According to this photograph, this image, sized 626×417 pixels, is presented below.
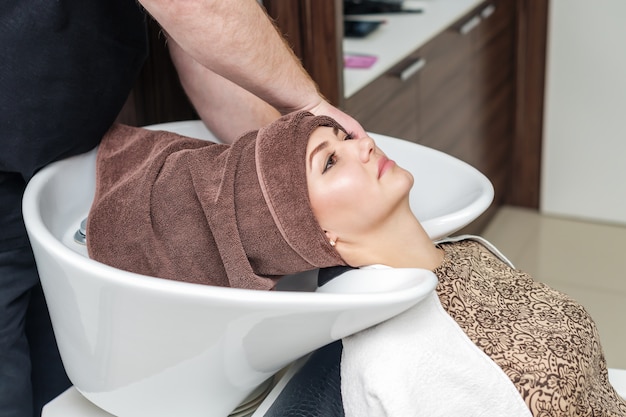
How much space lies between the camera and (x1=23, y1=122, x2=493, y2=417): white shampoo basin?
953 mm

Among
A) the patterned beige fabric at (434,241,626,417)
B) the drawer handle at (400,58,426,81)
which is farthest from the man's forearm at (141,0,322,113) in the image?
the drawer handle at (400,58,426,81)

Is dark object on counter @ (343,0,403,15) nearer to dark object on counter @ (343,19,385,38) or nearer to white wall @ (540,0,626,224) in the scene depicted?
dark object on counter @ (343,19,385,38)

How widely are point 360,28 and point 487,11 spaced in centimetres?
62

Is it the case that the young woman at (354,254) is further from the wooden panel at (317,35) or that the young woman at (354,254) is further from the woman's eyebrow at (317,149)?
the wooden panel at (317,35)

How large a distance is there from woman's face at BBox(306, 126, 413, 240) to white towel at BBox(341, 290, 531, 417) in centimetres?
14

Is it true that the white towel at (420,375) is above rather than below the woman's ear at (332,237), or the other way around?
below

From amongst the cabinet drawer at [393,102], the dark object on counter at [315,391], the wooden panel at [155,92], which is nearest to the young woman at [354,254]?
the dark object on counter at [315,391]

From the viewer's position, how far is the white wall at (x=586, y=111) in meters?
3.03

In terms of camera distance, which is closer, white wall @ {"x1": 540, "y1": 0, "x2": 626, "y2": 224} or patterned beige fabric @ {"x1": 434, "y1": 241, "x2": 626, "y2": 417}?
patterned beige fabric @ {"x1": 434, "y1": 241, "x2": 626, "y2": 417}

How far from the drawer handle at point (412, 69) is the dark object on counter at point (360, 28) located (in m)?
0.16

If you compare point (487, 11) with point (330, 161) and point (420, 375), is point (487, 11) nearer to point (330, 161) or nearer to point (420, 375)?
point (330, 161)

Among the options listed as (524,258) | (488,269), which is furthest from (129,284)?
(524,258)

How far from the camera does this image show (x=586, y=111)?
3141 millimetres

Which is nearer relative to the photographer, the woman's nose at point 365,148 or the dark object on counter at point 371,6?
the woman's nose at point 365,148
